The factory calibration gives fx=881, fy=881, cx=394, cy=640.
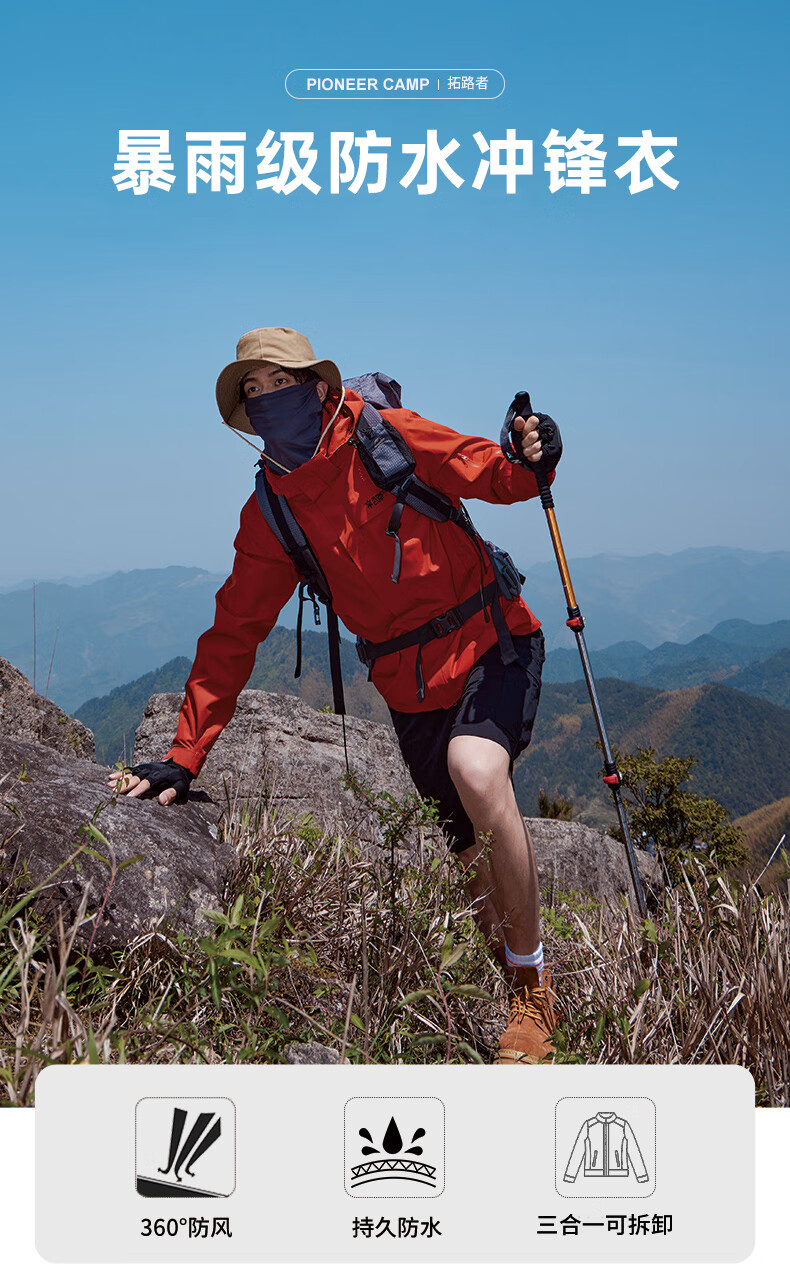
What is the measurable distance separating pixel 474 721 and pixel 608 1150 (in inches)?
81.4

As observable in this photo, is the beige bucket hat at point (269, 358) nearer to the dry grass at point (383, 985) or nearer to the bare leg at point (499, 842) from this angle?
the bare leg at point (499, 842)

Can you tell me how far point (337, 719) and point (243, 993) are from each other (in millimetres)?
6710

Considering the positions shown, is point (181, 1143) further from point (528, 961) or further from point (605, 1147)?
point (528, 961)

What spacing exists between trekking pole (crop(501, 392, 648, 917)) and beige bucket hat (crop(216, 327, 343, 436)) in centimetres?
79

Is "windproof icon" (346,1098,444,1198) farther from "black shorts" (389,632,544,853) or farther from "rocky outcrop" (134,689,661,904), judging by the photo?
"rocky outcrop" (134,689,661,904)

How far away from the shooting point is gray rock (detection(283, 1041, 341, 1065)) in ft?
8.26

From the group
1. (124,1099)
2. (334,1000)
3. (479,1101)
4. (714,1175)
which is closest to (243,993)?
(334,1000)

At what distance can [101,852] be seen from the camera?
3.39 m

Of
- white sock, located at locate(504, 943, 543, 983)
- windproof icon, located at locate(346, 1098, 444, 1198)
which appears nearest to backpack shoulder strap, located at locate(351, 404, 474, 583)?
white sock, located at locate(504, 943, 543, 983)

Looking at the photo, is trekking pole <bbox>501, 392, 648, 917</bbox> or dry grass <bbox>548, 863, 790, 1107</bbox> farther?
trekking pole <bbox>501, 392, 648, 917</bbox>

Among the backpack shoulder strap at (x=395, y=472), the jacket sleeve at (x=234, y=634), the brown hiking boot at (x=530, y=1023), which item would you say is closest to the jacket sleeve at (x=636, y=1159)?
the brown hiking boot at (x=530, y=1023)

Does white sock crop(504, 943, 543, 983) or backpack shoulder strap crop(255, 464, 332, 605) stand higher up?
backpack shoulder strap crop(255, 464, 332, 605)

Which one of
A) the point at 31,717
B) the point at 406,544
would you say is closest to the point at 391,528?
the point at 406,544

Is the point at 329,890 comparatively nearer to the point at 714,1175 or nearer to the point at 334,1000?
the point at 334,1000
